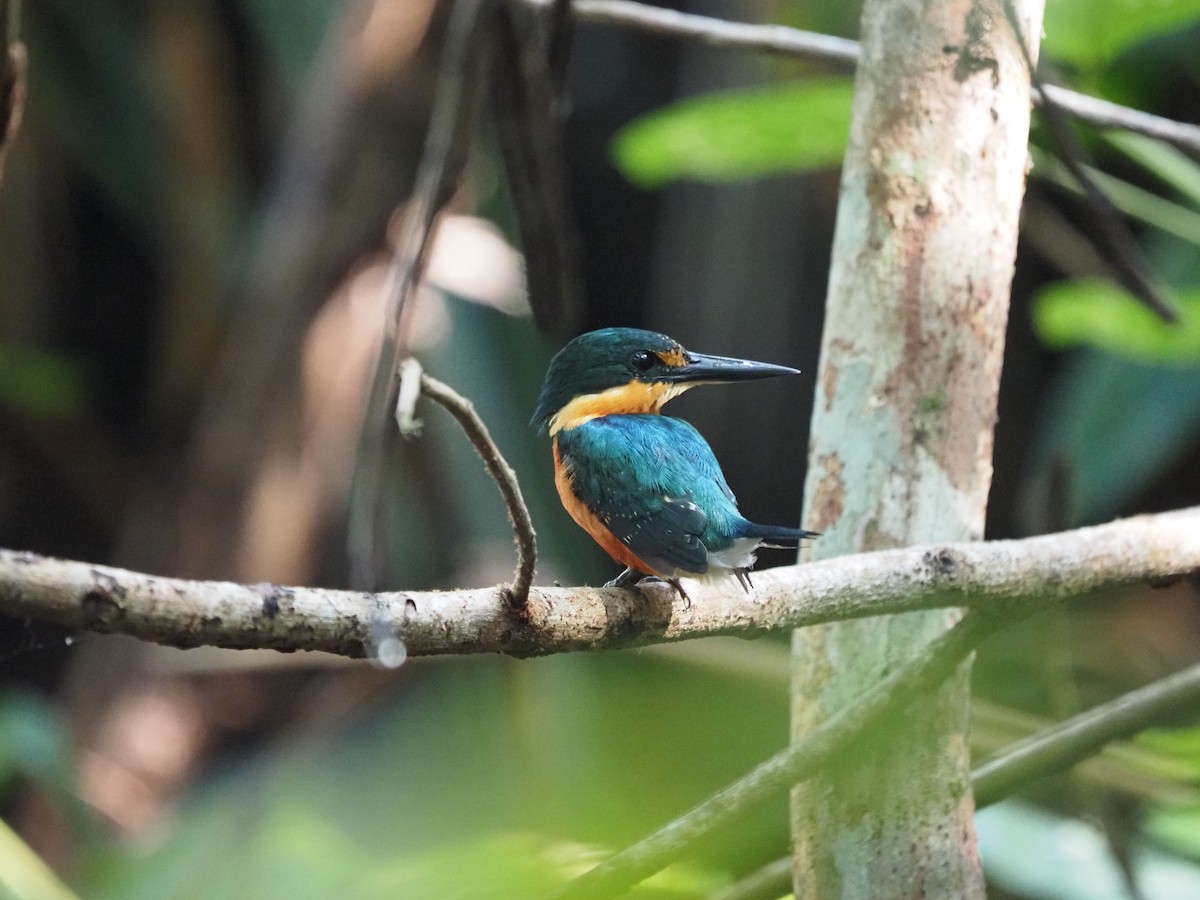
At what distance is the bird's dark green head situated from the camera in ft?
3.25

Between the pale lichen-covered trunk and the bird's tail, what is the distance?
16 centimetres

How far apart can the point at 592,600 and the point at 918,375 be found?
15.0 inches

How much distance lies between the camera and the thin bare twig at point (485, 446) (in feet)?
2.03

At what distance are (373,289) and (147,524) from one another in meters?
0.75

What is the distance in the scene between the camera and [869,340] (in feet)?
3.42

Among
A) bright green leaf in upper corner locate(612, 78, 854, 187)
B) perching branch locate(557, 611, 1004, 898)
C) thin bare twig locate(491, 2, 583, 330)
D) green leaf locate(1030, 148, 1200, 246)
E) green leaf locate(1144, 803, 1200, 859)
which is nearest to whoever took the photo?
perching branch locate(557, 611, 1004, 898)

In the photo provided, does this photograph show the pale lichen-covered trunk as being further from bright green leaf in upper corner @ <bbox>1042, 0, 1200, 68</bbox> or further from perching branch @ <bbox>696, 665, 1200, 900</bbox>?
bright green leaf in upper corner @ <bbox>1042, 0, 1200, 68</bbox>

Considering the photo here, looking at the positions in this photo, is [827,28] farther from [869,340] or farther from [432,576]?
[869,340]

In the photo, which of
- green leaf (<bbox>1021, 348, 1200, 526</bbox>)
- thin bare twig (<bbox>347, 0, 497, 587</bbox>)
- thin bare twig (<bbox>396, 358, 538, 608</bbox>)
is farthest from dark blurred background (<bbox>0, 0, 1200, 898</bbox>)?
thin bare twig (<bbox>396, 358, 538, 608</bbox>)

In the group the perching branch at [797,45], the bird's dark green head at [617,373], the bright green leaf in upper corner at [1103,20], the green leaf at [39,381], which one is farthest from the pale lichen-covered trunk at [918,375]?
the green leaf at [39,381]

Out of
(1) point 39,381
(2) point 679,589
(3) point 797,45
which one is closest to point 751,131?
(3) point 797,45

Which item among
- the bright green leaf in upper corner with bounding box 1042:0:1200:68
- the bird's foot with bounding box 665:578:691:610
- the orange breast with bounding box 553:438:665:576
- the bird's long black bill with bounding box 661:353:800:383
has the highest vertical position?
the bright green leaf in upper corner with bounding box 1042:0:1200:68

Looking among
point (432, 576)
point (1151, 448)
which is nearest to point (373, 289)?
point (432, 576)

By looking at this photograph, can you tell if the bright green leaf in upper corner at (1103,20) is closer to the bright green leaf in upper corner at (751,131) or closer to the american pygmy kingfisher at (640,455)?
the bright green leaf in upper corner at (751,131)
